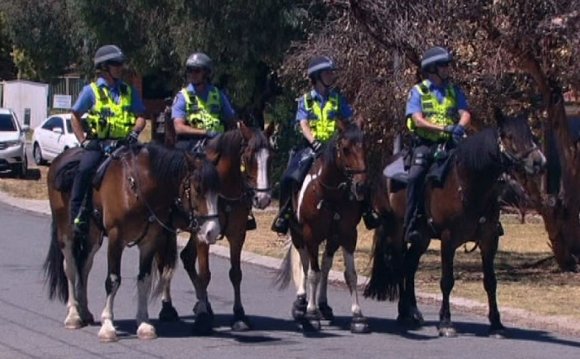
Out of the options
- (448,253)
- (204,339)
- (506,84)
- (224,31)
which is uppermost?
(224,31)

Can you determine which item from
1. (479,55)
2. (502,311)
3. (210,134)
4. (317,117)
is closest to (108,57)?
(210,134)

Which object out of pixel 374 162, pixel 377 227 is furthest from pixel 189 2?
pixel 377 227

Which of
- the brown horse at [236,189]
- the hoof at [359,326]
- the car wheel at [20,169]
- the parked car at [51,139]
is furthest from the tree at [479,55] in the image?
the parked car at [51,139]

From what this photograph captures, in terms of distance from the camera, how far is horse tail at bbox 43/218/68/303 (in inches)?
501

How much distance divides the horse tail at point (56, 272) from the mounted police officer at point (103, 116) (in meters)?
0.84

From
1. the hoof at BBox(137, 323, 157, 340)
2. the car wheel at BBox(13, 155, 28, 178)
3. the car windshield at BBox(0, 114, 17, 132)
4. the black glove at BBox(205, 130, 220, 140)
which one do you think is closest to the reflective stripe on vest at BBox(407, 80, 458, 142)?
the black glove at BBox(205, 130, 220, 140)

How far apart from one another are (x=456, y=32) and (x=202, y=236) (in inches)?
229

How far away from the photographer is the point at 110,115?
12172 millimetres

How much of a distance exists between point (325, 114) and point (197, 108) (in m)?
1.28

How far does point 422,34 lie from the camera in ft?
51.1

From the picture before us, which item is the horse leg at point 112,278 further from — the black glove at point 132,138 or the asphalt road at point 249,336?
the black glove at point 132,138

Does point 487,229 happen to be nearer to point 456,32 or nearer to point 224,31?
point 456,32

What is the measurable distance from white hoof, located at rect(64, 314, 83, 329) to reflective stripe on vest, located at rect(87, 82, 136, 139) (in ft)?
5.80

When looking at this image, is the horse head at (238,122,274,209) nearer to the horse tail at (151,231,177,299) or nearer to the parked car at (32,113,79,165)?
the horse tail at (151,231,177,299)
